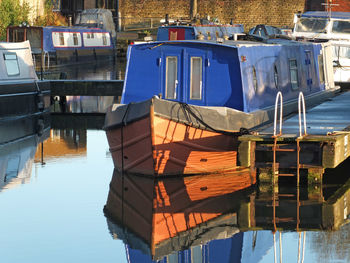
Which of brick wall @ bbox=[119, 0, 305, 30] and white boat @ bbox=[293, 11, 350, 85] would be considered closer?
white boat @ bbox=[293, 11, 350, 85]

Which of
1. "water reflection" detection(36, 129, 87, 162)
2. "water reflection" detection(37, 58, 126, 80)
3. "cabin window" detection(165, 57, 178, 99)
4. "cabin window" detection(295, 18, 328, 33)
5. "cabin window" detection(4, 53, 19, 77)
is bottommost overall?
"water reflection" detection(37, 58, 126, 80)

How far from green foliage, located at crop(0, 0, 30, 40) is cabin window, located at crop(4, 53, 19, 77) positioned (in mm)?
19817

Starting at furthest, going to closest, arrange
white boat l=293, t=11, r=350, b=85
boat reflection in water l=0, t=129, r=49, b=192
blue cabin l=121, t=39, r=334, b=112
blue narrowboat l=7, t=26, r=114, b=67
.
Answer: blue narrowboat l=7, t=26, r=114, b=67
white boat l=293, t=11, r=350, b=85
blue cabin l=121, t=39, r=334, b=112
boat reflection in water l=0, t=129, r=49, b=192

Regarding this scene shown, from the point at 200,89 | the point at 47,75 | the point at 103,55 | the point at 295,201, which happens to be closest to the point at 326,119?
the point at 200,89

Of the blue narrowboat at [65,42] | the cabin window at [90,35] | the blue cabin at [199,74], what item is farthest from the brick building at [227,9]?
the blue cabin at [199,74]

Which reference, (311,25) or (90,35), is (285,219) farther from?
(90,35)

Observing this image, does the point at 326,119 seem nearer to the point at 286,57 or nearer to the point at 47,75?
the point at 286,57

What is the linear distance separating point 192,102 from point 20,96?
9.08 metres

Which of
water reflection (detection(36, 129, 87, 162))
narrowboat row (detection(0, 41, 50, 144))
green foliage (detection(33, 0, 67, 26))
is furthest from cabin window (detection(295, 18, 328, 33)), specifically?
green foliage (detection(33, 0, 67, 26))

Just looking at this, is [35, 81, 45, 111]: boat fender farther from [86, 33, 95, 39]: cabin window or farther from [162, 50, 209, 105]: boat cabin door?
[86, 33, 95, 39]: cabin window

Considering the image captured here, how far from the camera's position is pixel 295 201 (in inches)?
544

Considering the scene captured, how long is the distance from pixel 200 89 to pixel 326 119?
2590 millimetres

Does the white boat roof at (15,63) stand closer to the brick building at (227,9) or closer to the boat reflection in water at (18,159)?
the boat reflection in water at (18,159)

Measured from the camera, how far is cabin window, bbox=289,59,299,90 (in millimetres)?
20506
